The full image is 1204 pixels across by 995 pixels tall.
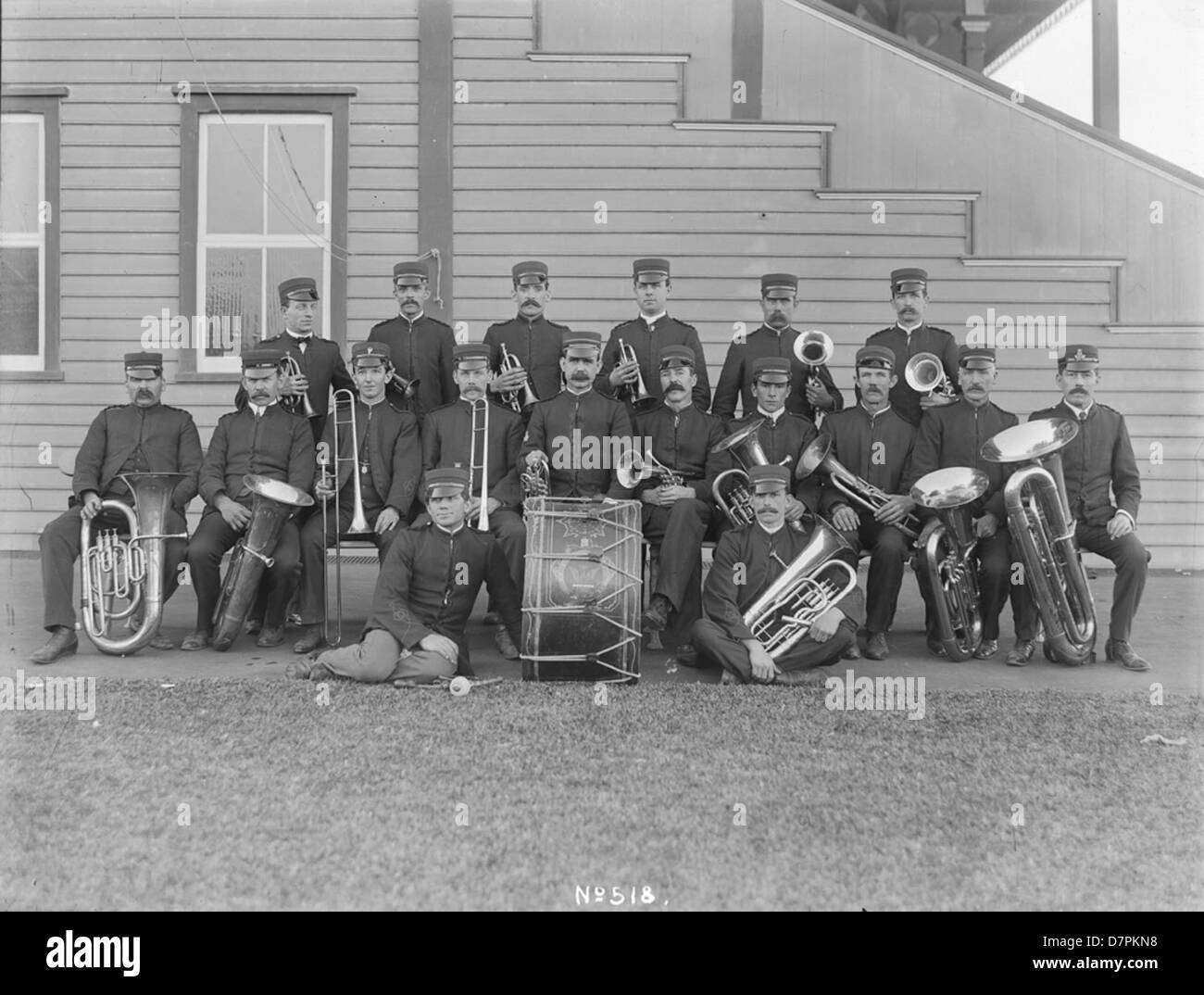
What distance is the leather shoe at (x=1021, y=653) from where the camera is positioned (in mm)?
5660

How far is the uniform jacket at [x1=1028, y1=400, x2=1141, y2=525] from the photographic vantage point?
6.03 meters

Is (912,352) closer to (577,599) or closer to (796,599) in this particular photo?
(796,599)

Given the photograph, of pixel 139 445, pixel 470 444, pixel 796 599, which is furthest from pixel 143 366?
pixel 796 599

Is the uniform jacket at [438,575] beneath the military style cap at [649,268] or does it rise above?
beneath

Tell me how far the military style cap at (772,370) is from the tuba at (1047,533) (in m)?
1.08

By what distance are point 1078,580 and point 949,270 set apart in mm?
3028

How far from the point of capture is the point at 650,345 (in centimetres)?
674

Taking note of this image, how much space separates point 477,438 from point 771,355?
1.71 m

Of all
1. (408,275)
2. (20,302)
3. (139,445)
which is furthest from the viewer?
(20,302)

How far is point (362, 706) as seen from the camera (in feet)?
15.8

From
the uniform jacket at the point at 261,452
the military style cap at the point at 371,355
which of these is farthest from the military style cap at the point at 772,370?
the uniform jacket at the point at 261,452

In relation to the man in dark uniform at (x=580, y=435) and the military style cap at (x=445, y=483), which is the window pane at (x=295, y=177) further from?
the military style cap at (x=445, y=483)

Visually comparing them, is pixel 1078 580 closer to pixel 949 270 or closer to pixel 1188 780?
pixel 1188 780
